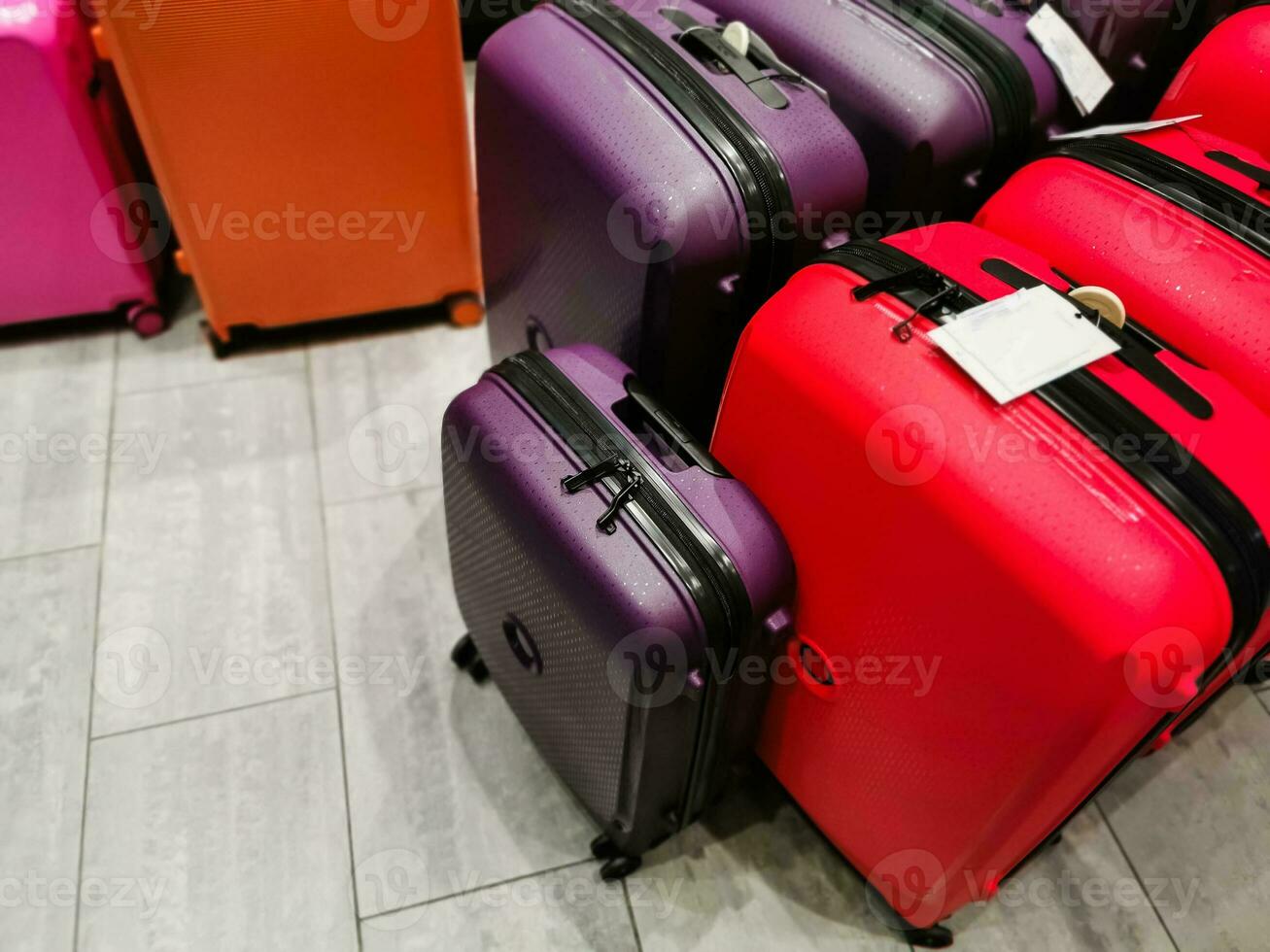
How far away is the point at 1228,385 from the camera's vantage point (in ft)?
2.94

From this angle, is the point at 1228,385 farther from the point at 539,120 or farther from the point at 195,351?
the point at 195,351

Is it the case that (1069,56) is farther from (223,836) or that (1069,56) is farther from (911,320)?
(223,836)

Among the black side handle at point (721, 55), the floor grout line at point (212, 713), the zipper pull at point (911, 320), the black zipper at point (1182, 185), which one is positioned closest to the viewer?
the zipper pull at point (911, 320)

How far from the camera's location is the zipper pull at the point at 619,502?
3.10ft

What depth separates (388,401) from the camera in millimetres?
1865

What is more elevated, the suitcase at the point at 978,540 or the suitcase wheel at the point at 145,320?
the suitcase at the point at 978,540

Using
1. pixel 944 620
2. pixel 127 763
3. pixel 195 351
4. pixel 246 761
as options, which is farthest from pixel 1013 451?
pixel 195 351

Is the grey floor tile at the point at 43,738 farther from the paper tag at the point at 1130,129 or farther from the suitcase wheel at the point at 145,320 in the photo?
the paper tag at the point at 1130,129

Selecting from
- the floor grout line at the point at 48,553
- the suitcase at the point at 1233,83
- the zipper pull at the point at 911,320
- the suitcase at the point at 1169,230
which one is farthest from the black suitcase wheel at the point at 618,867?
the suitcase at the point at 1233,83

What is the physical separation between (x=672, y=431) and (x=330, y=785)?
0.76 meters

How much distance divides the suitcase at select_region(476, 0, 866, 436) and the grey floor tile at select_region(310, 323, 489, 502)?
0.59 metres

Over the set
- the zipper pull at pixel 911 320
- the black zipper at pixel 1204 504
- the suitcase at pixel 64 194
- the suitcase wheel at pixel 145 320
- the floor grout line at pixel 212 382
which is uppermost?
the zipper pull at pixel 911 320

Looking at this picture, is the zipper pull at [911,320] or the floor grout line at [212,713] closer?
the zipper pull at [911,320]

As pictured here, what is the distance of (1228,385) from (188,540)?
1530mm
